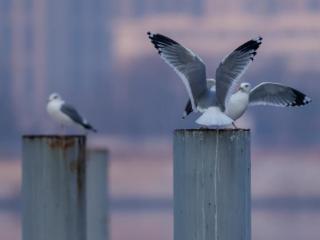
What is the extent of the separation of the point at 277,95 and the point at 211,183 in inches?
41.7

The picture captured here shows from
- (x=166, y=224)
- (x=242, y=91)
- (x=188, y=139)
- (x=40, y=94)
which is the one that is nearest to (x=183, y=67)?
(x=188, y=139)

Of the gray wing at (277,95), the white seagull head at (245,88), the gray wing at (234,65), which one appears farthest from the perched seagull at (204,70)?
the white seagull head at (245,88)

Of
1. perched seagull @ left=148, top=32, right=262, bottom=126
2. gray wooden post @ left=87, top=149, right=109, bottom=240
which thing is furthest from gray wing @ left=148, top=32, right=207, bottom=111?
gray wooden post @ left=87, top=149, right=109, bottom=240

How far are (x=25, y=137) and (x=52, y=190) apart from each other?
0.15 metres

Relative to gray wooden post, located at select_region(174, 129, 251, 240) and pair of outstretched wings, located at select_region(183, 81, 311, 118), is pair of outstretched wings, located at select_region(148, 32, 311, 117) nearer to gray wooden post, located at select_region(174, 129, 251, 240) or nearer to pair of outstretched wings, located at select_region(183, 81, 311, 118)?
gray wooden post, located at select_region(174, 129, 251, 240)

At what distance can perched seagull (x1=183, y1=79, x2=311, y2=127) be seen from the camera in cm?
341

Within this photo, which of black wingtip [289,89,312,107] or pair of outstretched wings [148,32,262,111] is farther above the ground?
pair of outstretched wings [148,32,262,111]

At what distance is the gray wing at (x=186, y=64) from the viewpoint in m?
2.95

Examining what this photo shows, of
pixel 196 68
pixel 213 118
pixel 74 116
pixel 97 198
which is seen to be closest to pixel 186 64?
pixel 196 68

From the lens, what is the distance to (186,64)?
2.97 meters

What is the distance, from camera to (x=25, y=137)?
10.5ft

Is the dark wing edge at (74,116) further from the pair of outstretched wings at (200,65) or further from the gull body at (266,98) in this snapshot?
the pair of outstretched wings at (200,65)

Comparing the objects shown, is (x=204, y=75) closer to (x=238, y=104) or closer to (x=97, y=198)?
(x=238, y=104)

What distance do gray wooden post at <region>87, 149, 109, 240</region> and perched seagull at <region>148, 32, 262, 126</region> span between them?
226cm
